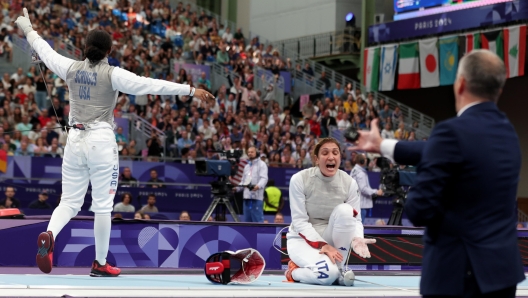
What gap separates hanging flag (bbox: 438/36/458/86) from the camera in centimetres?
2467

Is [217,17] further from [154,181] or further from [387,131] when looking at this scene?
[154,181]

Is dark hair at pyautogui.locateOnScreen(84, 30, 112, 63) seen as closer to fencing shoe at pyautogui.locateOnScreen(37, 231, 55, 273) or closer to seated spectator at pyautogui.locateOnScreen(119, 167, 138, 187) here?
fencing shoe at pyautogui.locateOnScreen(37, 231, 55, 273)

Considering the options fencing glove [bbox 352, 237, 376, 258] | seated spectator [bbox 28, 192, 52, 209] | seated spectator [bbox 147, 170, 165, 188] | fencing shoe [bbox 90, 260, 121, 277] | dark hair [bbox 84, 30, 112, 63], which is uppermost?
dark hair [bbox 84, 30, 112, 63]

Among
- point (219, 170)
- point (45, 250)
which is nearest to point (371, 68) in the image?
point (219, 170)

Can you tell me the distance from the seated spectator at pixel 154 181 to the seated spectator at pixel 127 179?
33cm

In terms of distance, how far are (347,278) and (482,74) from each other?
145 inches

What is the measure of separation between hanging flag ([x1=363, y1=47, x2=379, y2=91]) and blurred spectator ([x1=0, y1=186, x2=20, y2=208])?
15.2 meters

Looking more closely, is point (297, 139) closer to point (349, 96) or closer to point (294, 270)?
point (349, 96)

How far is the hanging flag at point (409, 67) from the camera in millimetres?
26000

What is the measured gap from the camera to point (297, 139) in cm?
1966

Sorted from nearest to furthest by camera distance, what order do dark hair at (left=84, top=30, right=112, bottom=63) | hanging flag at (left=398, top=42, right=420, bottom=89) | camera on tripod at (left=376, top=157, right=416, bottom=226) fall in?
dark hair at (left=84, top=30, right=112, bottom=63), camera on tripod at (left=376, top=157, right=416, bottom=226), hanging flag at (left=398, top=42, right=420, bottom=89)

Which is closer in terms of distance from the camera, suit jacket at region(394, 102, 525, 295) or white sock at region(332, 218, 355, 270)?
suit jacket at region(394, 102, 525, 295)

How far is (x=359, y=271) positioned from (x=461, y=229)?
608cm

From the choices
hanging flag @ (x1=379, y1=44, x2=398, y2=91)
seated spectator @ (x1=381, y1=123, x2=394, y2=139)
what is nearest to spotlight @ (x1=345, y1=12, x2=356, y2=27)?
hanging flag @ (x1=379, y1=44, x2=398, y2=91)
